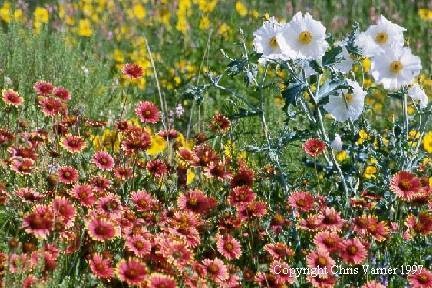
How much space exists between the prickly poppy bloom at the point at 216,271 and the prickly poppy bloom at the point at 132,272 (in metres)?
0.21

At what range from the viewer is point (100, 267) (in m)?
2.18

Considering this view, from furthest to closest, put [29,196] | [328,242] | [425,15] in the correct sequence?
1. [425,15]
2. [29,196]
3. [328,242]

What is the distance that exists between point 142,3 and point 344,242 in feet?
16.1

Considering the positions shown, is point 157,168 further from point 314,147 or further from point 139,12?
point 139,12

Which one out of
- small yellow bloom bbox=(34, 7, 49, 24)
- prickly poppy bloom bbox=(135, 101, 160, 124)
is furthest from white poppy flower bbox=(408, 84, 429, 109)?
small yellow bloom bbox=(34, 7, 49, 24)

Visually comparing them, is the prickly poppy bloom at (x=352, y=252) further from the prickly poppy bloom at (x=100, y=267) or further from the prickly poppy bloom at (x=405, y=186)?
the prickly poppy bloom at (x=100, y=267)

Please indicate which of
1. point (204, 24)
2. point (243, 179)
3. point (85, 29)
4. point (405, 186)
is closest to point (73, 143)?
point (243, 179)

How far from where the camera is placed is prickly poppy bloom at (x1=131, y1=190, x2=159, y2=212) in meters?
2.53

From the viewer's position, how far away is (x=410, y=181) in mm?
2510

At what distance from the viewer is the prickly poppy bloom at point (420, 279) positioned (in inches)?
93.0

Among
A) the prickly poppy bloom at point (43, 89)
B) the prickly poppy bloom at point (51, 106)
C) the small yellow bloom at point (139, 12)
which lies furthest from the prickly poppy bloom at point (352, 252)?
the small yellow bloom at point (139, 12)

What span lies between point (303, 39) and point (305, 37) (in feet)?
0.04

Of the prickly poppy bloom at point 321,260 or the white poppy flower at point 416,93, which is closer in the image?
the prickly poppy bloom at point 321,260

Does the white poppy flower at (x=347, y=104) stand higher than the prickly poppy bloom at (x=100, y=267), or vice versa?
the white poppy flower at (x=347, y=104)
